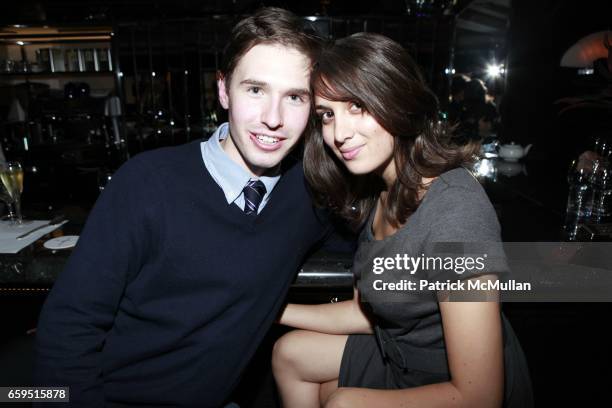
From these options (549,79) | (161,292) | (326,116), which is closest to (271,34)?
(326,116)

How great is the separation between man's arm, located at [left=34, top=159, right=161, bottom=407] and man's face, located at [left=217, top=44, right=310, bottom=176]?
37 cm

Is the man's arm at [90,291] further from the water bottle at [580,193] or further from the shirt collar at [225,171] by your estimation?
the water bottle at [580,193]

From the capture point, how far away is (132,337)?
4.39 ft

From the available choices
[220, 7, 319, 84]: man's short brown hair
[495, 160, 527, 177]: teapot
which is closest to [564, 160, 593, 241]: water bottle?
[495, 160, 527, 177]: teapot

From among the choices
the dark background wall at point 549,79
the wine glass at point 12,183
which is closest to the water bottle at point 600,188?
the dark background wall at point 549,79

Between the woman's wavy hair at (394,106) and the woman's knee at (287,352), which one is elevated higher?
the woman's wavy hair at (394,106)

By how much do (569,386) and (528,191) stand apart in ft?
4.56

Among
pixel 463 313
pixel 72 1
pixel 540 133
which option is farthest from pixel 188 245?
pixel 72 1

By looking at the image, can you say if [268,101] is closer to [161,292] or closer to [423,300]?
[161,292]

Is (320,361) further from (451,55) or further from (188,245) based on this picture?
(451,55)

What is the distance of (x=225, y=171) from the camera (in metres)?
1.40

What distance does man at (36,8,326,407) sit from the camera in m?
1.21

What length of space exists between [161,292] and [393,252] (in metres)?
0.74

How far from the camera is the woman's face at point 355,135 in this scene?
4.55 feet
